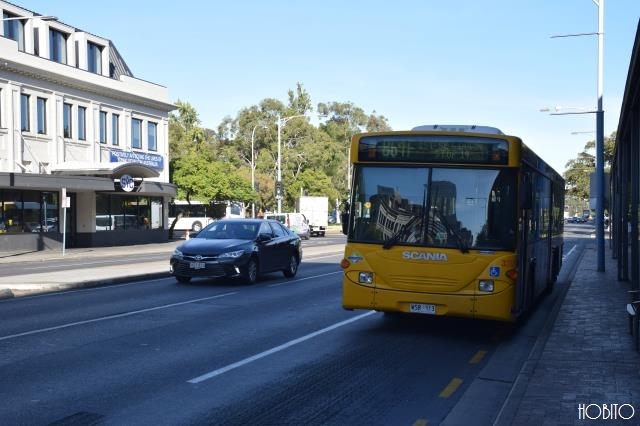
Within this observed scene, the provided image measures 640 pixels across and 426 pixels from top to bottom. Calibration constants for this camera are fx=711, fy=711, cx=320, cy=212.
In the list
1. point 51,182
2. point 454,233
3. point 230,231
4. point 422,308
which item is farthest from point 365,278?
point 51,182

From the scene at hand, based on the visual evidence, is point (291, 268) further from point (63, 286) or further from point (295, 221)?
point (295, 221)

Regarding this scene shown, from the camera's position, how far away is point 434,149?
9.70m

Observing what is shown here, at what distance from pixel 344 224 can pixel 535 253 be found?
3667 mm

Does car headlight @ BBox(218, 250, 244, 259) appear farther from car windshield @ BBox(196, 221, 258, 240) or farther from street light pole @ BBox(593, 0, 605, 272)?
street light pole @ BBox(593, 0, 605, 272)

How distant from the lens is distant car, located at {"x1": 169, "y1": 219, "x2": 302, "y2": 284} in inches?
631

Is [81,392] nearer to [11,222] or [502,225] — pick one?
[502,225]

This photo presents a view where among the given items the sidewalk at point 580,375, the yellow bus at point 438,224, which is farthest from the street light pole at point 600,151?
the yellow bus at point 438,224

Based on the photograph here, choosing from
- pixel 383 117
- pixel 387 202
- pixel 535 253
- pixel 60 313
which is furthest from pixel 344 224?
pixel 383 117

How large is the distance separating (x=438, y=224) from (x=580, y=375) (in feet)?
9.78

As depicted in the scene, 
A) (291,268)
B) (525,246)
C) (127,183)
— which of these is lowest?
(291,268)

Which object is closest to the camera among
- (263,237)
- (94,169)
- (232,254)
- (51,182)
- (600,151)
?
(232,254)

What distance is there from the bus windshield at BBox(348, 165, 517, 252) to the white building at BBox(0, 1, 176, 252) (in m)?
22.7

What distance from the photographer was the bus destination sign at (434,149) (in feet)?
31.2

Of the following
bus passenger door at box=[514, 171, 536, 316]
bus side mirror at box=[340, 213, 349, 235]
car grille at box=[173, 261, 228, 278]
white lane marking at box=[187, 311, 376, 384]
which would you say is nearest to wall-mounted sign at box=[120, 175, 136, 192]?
car grille at box=[173, 261, 228, 278]
